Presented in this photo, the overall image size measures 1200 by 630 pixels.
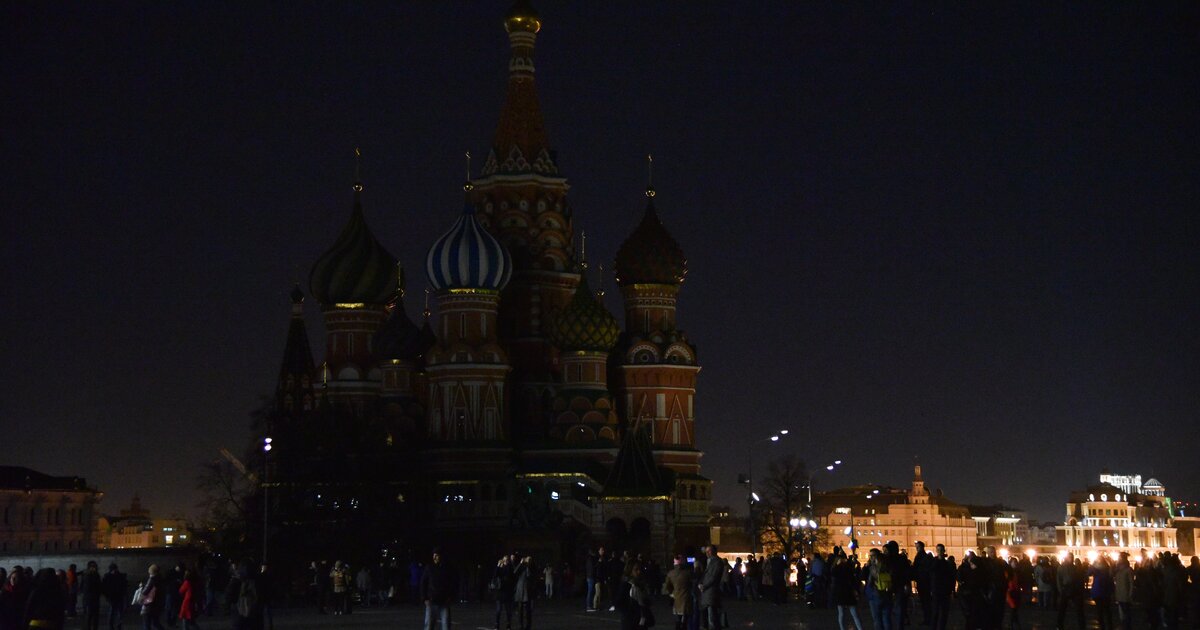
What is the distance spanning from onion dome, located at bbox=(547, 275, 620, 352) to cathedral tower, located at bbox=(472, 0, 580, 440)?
1259mm

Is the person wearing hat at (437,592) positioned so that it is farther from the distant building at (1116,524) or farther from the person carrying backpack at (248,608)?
the distant building at (1116,524)

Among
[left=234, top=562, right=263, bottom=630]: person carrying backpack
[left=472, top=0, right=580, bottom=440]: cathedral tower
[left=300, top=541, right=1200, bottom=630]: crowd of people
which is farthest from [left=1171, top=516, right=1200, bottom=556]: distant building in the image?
[left=234, top=562, right=263, bottom=630]: person carrying backpack

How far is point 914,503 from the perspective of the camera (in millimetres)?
188125

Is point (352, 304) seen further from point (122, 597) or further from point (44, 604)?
point (44, 604)

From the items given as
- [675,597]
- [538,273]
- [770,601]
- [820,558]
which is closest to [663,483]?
[538,273]

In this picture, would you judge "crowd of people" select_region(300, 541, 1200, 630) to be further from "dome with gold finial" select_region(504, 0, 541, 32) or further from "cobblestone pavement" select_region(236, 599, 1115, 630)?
"dome with gold finial" select_region(504, 0, 541, 32)

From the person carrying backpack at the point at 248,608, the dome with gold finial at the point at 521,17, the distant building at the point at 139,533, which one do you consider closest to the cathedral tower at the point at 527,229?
the dome with gold finial at the point at 521,17

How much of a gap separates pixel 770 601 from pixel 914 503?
5778 inches

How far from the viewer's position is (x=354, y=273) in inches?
2940

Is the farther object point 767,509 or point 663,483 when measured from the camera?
point 767,509

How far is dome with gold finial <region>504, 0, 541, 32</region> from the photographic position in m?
76.9

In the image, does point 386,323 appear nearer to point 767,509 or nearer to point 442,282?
point 442,282

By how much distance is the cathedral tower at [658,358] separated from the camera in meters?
72.3

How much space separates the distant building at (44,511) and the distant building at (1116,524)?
108 m
